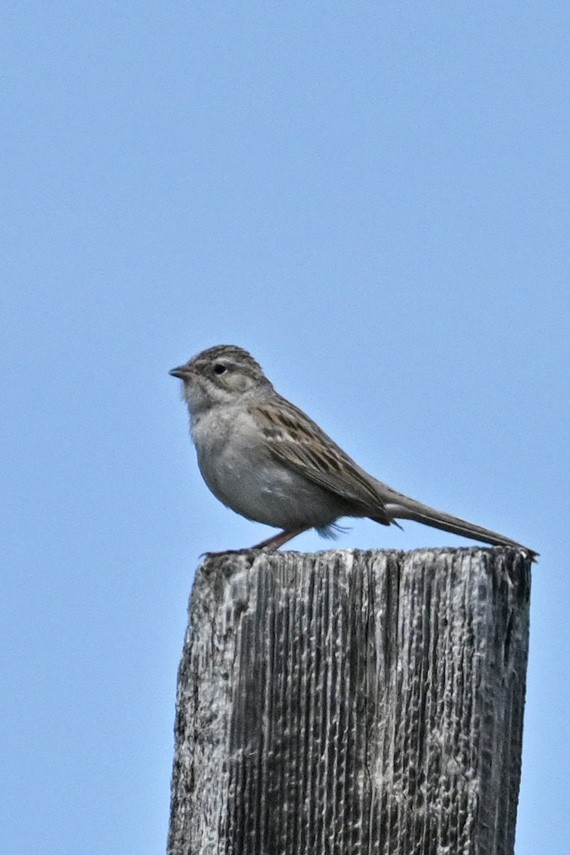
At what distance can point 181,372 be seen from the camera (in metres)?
9.34

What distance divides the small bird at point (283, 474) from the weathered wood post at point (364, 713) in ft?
15.6

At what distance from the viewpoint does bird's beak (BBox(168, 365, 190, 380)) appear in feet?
30.6

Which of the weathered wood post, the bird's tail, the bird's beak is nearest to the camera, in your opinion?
the weathered wood post

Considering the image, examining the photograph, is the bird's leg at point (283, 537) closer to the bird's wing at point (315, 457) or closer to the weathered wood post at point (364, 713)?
the bird's wing at point (315, 457)

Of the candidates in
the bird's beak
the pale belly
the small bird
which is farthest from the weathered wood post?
the bird's beak

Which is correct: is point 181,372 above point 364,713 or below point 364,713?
above

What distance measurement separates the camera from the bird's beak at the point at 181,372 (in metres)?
9.31

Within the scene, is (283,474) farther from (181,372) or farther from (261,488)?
(181,372)

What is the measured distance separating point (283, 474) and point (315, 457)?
0.83 ft

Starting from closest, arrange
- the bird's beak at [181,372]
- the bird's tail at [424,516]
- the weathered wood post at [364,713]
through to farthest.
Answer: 1. the weathered wood post at [364,713]
2. the bird's tail at [424,516]
3. the bird's beak at [181,372]

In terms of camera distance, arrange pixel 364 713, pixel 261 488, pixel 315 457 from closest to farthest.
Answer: pixel 364 713 → pixel 261 488 → pixel 315 457

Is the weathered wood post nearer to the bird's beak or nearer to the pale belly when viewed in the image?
the pale belly

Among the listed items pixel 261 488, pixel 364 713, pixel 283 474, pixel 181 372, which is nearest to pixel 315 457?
pixel 283 474

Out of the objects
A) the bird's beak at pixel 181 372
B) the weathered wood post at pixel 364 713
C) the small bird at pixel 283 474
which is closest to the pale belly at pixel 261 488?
the small bird at pixel 283 474
